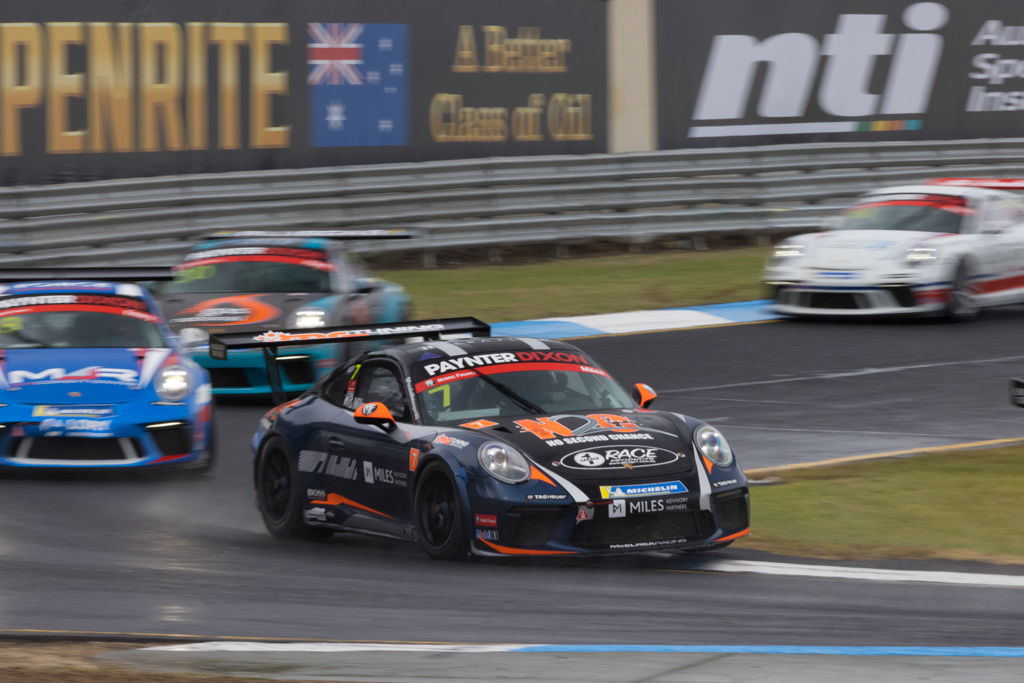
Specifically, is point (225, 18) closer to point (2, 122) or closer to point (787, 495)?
point (2, 122)

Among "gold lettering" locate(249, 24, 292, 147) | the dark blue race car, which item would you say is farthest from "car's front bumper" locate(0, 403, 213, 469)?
"gold lettering" locate(249, 24, 292, 147)

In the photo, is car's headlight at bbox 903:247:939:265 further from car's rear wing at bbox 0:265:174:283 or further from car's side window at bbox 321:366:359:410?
car's side window at bbox 321:366:359:410

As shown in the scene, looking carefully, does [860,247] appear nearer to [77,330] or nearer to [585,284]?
[585,284]

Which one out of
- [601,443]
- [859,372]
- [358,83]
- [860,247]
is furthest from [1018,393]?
[358,83]

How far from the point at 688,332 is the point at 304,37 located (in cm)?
703

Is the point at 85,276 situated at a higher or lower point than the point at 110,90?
lower

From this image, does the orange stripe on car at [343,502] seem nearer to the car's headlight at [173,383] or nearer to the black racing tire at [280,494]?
the black racing tire at [280,494]

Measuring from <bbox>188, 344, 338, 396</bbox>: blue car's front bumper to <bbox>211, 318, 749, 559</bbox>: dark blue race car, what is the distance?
3.66 m

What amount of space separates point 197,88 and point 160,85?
47 centimetres

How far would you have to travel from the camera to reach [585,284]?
2059 centimetres

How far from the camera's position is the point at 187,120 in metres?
21.2

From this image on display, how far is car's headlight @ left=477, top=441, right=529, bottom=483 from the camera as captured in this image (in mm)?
8555

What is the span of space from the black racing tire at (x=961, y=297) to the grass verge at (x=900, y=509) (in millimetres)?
6433

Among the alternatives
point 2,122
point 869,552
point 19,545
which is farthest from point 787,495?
point 2,122
